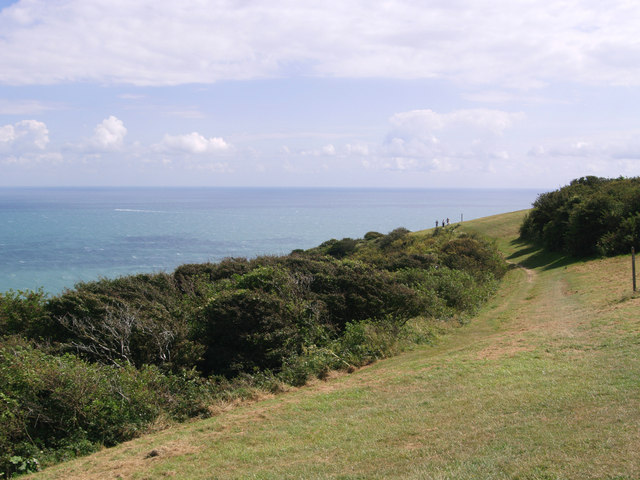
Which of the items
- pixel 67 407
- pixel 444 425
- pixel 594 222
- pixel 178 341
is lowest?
pixel 67 407

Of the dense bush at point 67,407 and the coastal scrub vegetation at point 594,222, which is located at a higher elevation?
the coastal scrub vegetation at point 594,222

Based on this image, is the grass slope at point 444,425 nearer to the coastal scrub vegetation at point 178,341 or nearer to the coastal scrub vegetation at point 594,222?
the coastal scrub vegetation at point 178,341

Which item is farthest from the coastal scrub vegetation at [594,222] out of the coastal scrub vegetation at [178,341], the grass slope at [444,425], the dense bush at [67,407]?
the dense bush at [67,407]

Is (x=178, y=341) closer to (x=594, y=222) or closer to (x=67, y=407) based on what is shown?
(x=67, y=407)

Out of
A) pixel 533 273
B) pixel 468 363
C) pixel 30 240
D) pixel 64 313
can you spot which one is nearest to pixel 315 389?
pixel 468 363

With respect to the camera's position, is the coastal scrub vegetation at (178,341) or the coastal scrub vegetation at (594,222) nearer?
the coastal scrub vegetation at (178,341)

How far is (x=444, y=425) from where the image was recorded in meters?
8.34

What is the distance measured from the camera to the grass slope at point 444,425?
6617 mm

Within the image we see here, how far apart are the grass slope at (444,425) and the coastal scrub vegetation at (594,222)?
78.8ft

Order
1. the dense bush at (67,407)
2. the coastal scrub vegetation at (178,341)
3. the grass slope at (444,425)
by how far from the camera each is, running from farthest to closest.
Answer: the coastal scrub vegetation at (178,341) < the dense bush at (67,407) < the grass slope at (444,425)

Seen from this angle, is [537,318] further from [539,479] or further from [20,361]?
[20,361]

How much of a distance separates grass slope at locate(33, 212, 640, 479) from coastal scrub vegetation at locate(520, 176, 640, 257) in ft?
78.8

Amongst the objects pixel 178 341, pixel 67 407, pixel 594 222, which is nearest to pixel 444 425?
pixel 67 407

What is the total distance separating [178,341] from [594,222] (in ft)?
118
